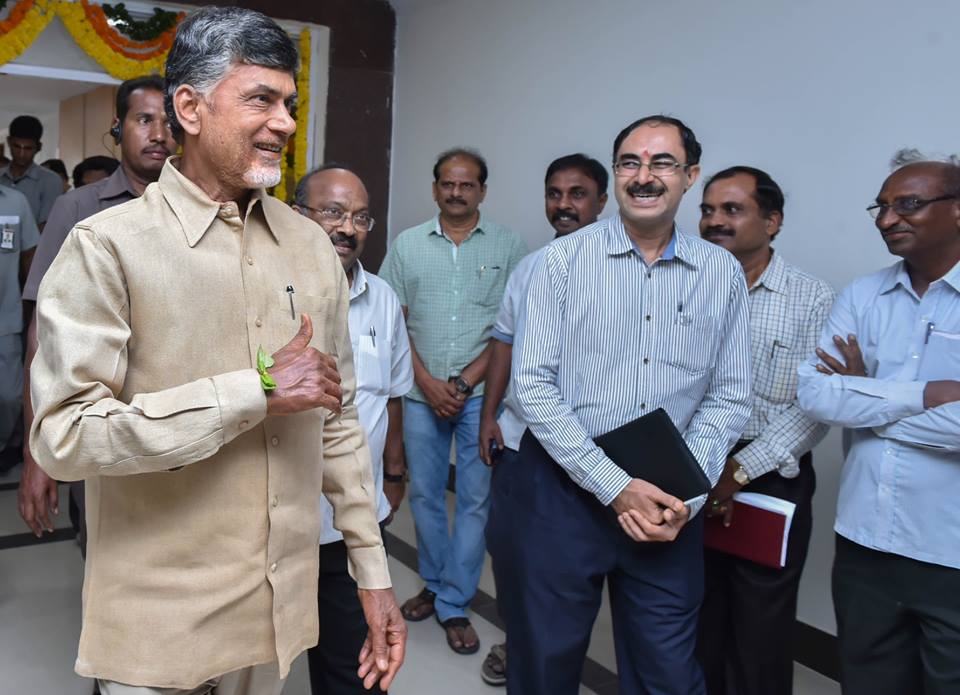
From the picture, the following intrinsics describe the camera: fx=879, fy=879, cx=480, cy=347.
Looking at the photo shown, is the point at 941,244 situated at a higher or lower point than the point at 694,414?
higher

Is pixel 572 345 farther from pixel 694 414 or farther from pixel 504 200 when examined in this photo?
pixel 504 200

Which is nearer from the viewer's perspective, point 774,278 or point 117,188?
point 117,188

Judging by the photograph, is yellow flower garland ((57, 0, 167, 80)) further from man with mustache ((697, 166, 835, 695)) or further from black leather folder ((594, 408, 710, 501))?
black leather folder ((594, 408, 710, 501))

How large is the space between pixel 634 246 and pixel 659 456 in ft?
1.78

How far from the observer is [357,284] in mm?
2520

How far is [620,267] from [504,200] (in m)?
2.93

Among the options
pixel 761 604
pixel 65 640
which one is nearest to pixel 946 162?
pixel 761 604

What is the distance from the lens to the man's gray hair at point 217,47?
1.39 metres

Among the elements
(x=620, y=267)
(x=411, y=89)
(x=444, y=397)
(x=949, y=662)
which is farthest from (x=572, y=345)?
(x=411, y=89)

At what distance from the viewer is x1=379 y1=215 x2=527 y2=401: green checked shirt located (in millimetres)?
3746

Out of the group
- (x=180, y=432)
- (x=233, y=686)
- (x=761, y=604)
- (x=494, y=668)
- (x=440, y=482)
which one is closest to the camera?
(x=180, y=432)

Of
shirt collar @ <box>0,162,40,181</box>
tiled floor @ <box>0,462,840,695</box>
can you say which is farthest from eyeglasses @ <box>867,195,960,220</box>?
shirt collar @ <box>0,162,40,181</box>

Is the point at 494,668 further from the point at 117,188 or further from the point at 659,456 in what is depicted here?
the point at 117,188

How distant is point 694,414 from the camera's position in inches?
91.0
